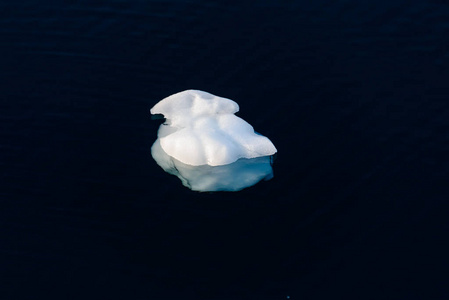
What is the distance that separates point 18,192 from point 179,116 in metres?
4.64

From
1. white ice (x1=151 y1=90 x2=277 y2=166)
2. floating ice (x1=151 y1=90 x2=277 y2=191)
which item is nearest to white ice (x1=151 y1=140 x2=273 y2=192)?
floating ice (x1=151 y1=90 x2=277 y2=191)

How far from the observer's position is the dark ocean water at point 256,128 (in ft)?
50.2

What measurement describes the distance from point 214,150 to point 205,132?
0.76m

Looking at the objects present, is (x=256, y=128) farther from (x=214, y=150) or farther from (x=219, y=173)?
(x=219, y=173)

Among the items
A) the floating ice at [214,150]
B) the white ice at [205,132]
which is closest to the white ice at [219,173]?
the floating ice at [214,150]

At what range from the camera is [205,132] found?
711 inches

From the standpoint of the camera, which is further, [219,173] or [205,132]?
[205,132]

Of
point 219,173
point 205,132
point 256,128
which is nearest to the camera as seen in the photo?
point 219,173

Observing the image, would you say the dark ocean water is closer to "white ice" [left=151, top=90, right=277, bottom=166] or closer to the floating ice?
the floating ice

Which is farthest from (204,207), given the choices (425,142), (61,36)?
(61,36)

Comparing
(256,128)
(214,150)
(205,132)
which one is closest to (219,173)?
(214,150)

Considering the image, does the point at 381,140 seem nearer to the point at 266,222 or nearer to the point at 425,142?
the point at 425,142

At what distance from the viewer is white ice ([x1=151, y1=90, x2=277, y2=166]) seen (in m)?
17.5

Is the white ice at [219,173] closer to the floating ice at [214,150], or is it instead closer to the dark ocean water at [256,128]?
the floating ice at [214,150]
